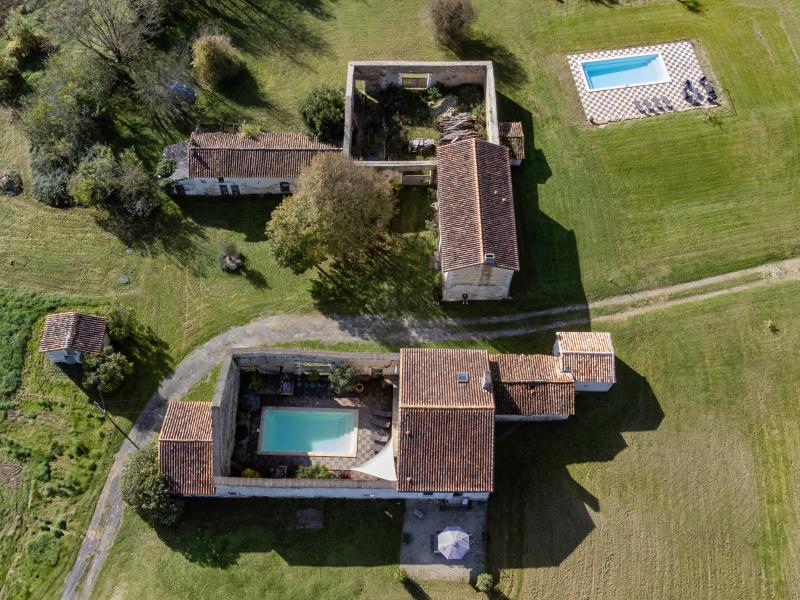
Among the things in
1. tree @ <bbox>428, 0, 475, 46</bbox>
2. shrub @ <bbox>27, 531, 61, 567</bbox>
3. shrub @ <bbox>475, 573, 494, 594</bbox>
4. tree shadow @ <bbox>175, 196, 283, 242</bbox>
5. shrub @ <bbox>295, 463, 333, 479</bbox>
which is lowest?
shrub @ <bbox>27, 531, 61, 567</bbox>

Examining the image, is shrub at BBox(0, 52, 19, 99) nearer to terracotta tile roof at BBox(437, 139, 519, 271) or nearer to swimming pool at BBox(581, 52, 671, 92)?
terracotta tile roof at BBox(437, 139, 519, 271)

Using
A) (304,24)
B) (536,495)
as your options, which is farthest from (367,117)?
(536,495)

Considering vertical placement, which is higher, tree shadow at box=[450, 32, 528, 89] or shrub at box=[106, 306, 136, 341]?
tree shadow at box=[450, 32, 528, 89]

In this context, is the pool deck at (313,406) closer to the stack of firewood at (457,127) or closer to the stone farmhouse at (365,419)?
the stone farmhouse at (365,419)

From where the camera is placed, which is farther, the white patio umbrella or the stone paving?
the stone paving

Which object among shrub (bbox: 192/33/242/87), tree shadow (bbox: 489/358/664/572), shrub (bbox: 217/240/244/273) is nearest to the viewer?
tree shadow (bbox: 489/358/664/572)

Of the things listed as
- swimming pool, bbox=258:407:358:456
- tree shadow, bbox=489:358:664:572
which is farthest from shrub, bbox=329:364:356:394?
tree shadow, bbox=489:358:664:572

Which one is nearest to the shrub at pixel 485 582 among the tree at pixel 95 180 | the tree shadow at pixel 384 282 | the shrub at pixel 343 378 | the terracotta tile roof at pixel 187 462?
the shrub at pixel 343 378

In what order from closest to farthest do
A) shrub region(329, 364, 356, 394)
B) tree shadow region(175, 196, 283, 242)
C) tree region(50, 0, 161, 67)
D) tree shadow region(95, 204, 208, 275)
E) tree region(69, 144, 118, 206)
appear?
1. shrub region(329, 364, 356, 394)
2. tree shadow region(95, 204, 208, 275)
3. tree region(69, 144, 118, 206)
4. tree shadow region(175, 196, 283, 242)
5. tree region(50, 0, 161, 67)
